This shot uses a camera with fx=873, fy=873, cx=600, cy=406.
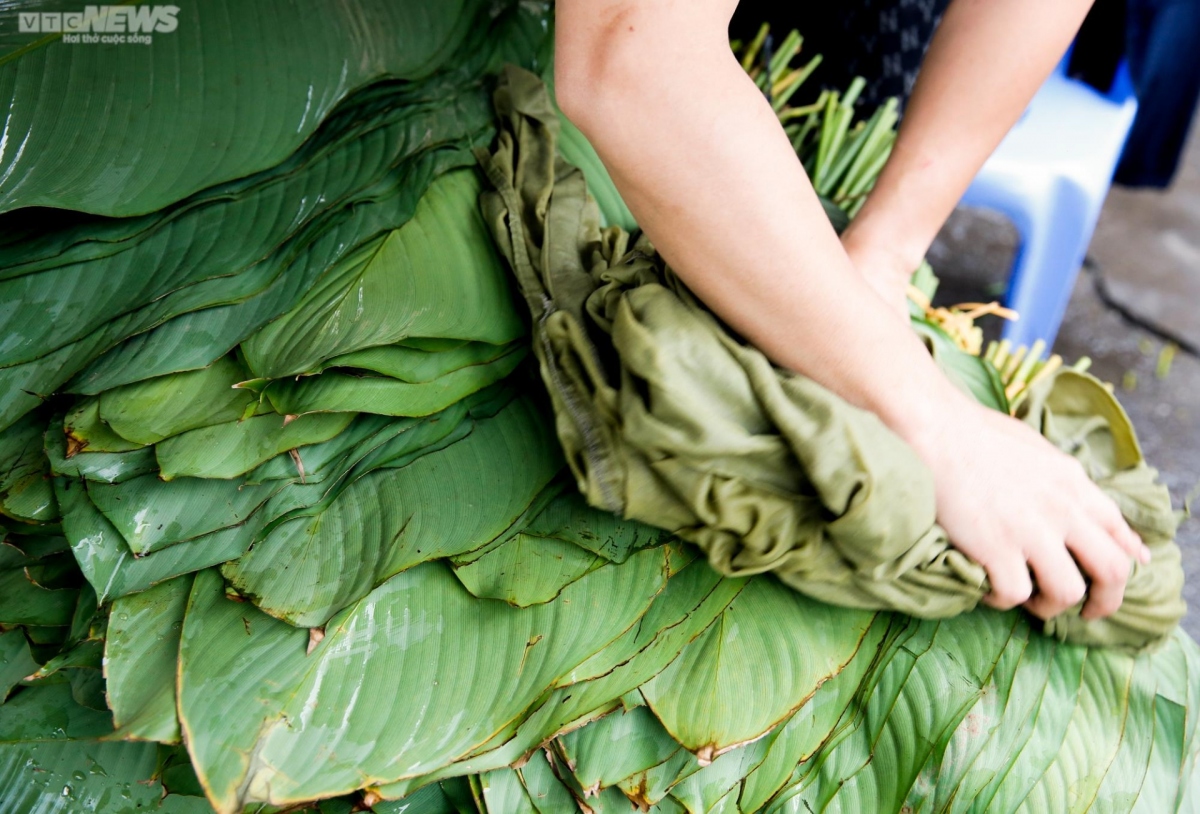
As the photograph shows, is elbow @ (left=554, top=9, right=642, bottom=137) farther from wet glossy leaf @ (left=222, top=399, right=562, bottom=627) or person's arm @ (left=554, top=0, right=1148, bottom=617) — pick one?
wet glossy leaf @ (left=222, top=399, right=562, bottom=627)

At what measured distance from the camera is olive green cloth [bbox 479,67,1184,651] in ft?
2.00

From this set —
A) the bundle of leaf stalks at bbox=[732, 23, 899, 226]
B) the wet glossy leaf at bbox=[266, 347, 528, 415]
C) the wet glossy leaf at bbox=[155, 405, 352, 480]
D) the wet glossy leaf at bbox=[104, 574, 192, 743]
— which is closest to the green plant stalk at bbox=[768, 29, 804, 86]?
the bundle of leaf stalks at bbox=[732, 23, 899, 226]

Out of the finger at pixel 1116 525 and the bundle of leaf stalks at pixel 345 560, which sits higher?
the finger at pixel 1116 525

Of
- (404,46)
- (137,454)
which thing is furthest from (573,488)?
(404,46)

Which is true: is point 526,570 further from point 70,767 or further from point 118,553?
point 70,767

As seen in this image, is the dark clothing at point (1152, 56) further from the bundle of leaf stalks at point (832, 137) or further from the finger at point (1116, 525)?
the finger at point (1116, 525)

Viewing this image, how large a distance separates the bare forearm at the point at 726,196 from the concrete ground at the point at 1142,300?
1.37m

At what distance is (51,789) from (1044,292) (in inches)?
66.4

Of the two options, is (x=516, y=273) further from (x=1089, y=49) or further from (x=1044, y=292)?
(x=1089, y=49)

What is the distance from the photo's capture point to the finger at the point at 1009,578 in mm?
686

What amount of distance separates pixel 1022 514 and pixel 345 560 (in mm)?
530

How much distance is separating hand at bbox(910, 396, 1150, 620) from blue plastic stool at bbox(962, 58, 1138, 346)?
0.94 meters

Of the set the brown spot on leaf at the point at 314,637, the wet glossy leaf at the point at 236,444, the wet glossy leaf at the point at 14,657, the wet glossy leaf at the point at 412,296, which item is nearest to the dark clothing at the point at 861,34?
the wet glossy leaf at the point at 412,296

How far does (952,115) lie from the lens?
0.86 meters
